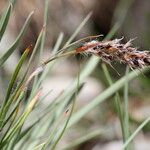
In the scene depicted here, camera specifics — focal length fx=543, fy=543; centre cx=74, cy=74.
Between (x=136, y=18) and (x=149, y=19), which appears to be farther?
(x=136, y=18)

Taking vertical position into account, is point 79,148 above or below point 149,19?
below

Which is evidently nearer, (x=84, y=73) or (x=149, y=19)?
(x=84, y=73)

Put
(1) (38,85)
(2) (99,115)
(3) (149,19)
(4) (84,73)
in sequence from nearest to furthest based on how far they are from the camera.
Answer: (1) (38,85)
(4) (84,73)
(2) (99,115)
(3) (149,19)

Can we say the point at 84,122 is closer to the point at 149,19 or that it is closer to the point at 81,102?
the point at 81,102

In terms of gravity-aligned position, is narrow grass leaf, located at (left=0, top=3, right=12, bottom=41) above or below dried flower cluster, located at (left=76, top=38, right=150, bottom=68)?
above

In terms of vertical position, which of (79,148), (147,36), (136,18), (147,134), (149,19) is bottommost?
(79,148)

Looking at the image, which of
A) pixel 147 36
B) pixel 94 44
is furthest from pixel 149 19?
pixel 94 44

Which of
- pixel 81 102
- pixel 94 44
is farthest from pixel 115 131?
pixel 94 44

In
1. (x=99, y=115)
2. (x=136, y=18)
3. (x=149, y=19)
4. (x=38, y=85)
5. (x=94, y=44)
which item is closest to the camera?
(x=94, y=44)

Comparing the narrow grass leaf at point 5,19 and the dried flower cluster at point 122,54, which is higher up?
the narrow grass leaf at point 5,19

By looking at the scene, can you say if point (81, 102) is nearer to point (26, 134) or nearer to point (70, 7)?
point (70, 7)
